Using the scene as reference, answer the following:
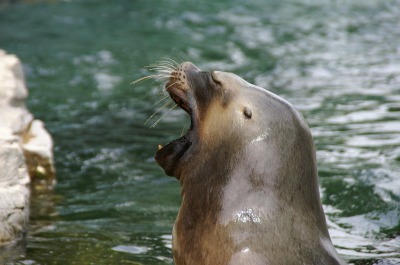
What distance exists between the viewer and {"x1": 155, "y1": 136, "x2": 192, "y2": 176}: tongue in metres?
4.65

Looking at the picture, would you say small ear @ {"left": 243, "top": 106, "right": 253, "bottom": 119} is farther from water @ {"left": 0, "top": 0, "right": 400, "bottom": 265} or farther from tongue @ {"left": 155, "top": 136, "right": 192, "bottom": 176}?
water @ {"left": 0, "top": 0, "right": 400, "bottom": 265}

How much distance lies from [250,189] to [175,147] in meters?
0.58

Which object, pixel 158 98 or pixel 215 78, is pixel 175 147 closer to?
pixel 215 78

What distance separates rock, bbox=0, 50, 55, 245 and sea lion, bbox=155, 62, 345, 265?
166 cm

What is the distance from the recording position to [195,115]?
4641 millimetres

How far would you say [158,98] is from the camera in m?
11.2

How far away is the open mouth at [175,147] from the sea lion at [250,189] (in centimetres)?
8

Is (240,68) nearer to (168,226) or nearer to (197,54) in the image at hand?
(197,54)

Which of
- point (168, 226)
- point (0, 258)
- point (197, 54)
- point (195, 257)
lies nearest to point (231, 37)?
point (197, 54)

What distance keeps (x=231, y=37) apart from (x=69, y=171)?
7.40 metres

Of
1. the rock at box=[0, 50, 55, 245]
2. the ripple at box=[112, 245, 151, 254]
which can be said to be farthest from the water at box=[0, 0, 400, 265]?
the rock at box=[0, 50, 55, 245]

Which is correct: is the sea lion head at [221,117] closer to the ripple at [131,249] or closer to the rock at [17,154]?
the ripple at [131,249]

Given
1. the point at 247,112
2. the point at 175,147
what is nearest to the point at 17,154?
the point at 175,147

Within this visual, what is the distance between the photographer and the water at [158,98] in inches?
248
